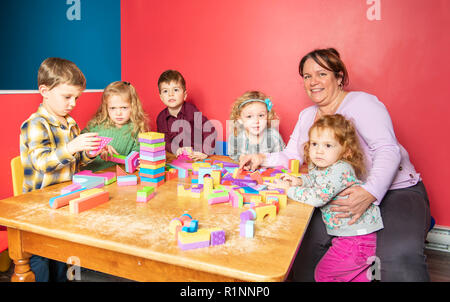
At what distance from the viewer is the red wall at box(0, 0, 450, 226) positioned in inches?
93.6

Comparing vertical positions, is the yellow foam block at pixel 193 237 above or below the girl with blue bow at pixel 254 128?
below

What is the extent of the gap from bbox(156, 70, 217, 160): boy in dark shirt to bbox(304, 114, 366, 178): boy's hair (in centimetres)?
126

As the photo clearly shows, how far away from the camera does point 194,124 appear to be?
2.87 m

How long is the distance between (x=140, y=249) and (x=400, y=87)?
7.59ft

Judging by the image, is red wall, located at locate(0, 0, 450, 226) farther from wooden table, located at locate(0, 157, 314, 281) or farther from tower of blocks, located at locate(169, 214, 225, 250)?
tower of blocks, located at locate(169, 214, 225, 250)

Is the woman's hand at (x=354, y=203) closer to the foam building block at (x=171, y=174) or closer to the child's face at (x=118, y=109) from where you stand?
the foam building block at (x=171, y=174)

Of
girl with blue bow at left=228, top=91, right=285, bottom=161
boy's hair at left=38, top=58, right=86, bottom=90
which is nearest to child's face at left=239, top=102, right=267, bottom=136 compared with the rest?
girl with blue bow at left=228, top=91, right=285, bottom=161

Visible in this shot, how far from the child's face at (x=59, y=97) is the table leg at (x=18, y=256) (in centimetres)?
71

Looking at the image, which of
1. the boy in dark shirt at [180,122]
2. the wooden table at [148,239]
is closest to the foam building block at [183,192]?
the wooden table at [148,239]

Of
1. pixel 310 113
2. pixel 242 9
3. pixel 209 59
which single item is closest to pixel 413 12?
pixel 310 113

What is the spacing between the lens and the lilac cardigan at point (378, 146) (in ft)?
5.29

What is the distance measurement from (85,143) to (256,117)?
122 centimetres

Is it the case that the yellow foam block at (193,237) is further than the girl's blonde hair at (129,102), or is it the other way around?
the girl's blonde hair at (129,102)

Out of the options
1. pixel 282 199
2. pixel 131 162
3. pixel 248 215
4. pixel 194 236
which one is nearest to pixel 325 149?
pixel 282 199
